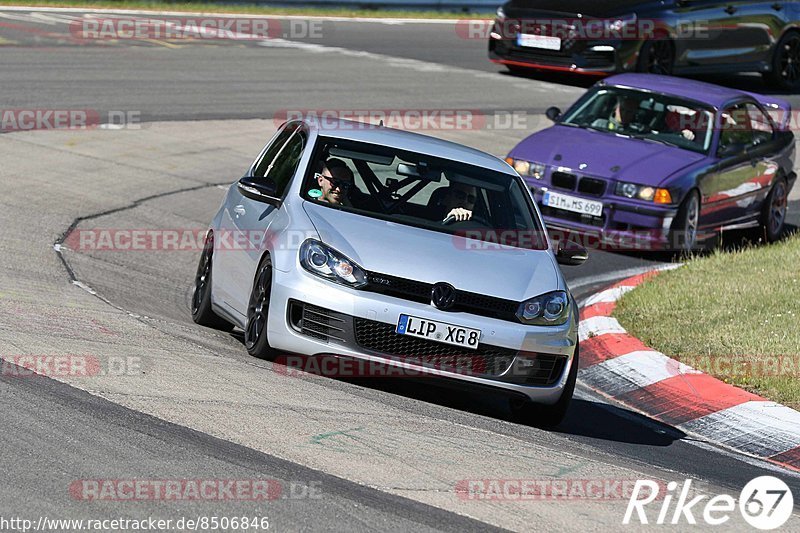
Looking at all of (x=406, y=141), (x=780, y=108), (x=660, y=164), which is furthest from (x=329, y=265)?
(x=780, y=108)

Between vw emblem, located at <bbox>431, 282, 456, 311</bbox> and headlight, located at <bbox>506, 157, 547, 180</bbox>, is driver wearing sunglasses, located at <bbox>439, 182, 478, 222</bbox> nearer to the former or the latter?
vw emblem, located at <bbox>431, 282, 456, 311</bbox>

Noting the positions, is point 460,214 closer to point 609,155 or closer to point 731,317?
point 731,317

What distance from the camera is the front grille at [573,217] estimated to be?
43.5 ft

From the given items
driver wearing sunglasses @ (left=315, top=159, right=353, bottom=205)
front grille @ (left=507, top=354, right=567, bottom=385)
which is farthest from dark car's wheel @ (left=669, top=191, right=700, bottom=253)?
front grille @ (left=507, top=354, right=567, bottom=385)

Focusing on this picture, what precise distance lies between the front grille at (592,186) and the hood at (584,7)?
8941 mm

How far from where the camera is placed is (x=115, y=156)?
14586 mm

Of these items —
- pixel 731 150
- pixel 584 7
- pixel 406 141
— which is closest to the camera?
pixel 406 141

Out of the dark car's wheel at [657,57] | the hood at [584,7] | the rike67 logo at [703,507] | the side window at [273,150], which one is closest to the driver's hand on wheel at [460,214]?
the side window at [273,150]

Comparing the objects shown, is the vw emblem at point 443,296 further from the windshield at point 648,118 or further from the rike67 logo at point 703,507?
the windshield at point 648,118

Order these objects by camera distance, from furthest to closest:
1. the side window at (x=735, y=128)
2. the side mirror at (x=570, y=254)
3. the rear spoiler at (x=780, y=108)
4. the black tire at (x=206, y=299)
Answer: the rear spoiler at (x=780, y=108)
the side window at (x=735, y=128)
the black tire at (x=206, y=299)
the side mirror at (x=570, y=254)

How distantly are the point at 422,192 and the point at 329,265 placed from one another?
1.19 m

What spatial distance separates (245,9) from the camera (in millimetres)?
27906

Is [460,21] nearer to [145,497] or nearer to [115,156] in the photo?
[115,156]

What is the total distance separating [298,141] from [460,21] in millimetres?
21702
